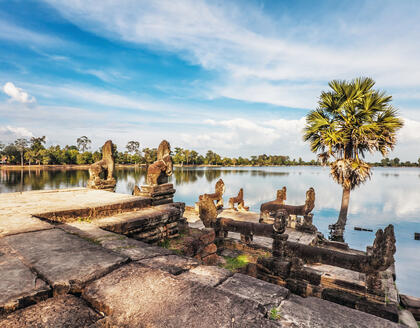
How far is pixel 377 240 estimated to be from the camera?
3195 millimetres

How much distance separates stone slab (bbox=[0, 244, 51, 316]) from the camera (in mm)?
1331

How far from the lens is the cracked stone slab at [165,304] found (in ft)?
3.99

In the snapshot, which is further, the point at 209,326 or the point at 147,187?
the point at 147,187

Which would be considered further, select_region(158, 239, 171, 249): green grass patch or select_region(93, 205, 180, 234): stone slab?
select_region(158, 239, 171, 249): green grass patch

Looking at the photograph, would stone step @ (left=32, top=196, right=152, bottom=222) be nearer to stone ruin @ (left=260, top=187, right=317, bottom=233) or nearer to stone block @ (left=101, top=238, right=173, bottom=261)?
stone block @ (left=101, top=238, right=173, bottom=261)

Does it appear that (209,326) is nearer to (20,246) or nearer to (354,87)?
(20,246)

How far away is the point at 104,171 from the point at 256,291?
7899 mm

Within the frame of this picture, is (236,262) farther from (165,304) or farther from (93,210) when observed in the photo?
(165,304)

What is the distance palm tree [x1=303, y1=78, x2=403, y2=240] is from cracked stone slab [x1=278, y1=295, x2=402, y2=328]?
11246 millimetres

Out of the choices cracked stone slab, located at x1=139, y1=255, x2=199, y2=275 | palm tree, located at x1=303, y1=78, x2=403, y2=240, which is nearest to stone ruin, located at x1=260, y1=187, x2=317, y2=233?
palm tree, located at x1=303, y1=78, x2=403, y2=240

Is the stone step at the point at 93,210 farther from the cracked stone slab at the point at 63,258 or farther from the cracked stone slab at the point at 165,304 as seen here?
the cracked stone slab at the point at 165,304

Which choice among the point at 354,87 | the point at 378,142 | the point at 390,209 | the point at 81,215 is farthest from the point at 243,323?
the point at 390,209

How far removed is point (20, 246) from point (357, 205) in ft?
129

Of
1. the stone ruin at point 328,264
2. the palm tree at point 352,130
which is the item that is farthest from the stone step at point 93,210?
the palm tree at point 352,130
